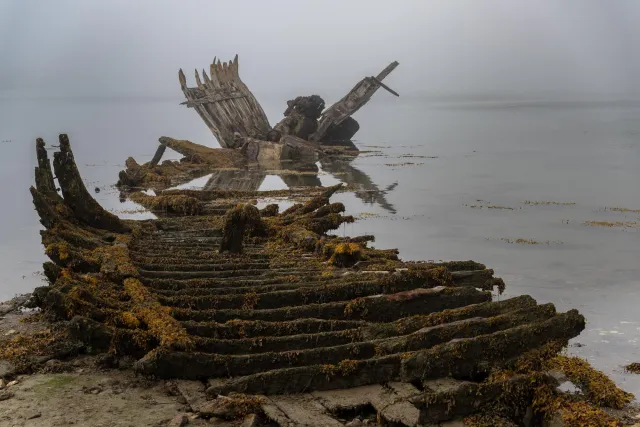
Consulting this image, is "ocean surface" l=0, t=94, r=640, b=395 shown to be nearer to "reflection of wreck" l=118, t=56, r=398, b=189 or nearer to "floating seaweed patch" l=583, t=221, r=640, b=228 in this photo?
"floating seaweed patch" l=583, t=221, r=640, b=228

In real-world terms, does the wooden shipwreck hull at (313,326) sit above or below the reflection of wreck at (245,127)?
below

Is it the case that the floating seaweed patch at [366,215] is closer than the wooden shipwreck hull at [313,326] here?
No

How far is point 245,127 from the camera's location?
128 feet

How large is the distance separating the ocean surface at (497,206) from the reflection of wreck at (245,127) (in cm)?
257

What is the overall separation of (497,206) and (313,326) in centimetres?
1660

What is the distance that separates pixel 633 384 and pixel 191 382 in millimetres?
5188

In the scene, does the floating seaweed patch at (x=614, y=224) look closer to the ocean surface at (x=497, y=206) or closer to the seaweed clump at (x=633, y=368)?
the ocean surface at (x=497, y=206)

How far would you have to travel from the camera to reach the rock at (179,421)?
20.2 ft

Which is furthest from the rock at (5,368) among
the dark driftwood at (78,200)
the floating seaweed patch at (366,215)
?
the floating seaweed patch at (366,215)

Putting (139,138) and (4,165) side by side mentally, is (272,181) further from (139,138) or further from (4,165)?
(139,138)

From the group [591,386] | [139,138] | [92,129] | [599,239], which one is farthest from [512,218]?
[92,129]

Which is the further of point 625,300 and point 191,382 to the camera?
point 625,300

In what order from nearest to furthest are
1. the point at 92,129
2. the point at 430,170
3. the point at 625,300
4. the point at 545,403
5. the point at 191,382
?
the point at 545,403 → the point at 191,382 → the point at 625,300 → the point at 430,170 → the point at 92,129

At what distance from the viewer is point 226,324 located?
764 centimetres
